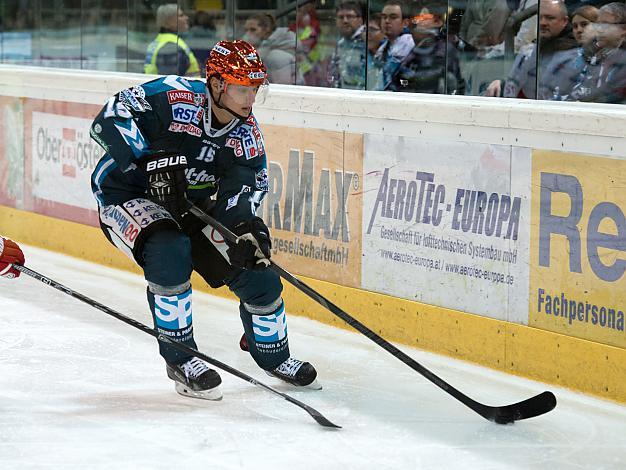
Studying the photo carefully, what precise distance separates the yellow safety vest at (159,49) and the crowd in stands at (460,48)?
1.70 feet

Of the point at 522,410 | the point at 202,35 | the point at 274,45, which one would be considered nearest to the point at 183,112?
the point at 522,410

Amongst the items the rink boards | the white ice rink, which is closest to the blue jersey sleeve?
the white ice rink

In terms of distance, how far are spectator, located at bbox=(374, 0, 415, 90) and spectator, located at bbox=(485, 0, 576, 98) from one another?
769mm

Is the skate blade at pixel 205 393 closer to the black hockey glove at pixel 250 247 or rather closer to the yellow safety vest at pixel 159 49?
the black hockey glove at pixel 250 247

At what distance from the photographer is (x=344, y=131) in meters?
5.31

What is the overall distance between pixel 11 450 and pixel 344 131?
2324mm

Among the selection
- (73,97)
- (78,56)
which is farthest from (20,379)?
(78,56)

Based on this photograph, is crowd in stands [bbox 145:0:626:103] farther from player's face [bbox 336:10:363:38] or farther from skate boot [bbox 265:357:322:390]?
skate boot [bbox 265:357:322:390]

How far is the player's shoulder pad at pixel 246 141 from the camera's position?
163 inches

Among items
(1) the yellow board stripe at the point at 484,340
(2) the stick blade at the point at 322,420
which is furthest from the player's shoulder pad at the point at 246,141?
(1) the yellow board stripe at the point at 484,340

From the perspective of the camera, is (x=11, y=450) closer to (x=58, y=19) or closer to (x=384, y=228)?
(x=384, y=228)

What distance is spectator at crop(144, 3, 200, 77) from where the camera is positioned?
24.3 ft

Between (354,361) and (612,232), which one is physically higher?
(612,232)

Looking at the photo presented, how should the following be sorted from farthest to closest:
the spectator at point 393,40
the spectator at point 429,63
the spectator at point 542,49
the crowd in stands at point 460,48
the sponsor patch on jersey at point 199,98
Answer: the spectator at point 393,40 → the spectator at point 429,63 → the spectator at point 542,49 → the crowd in stands at point 460,48 → the sponsor patch on jersey at point 199,98
